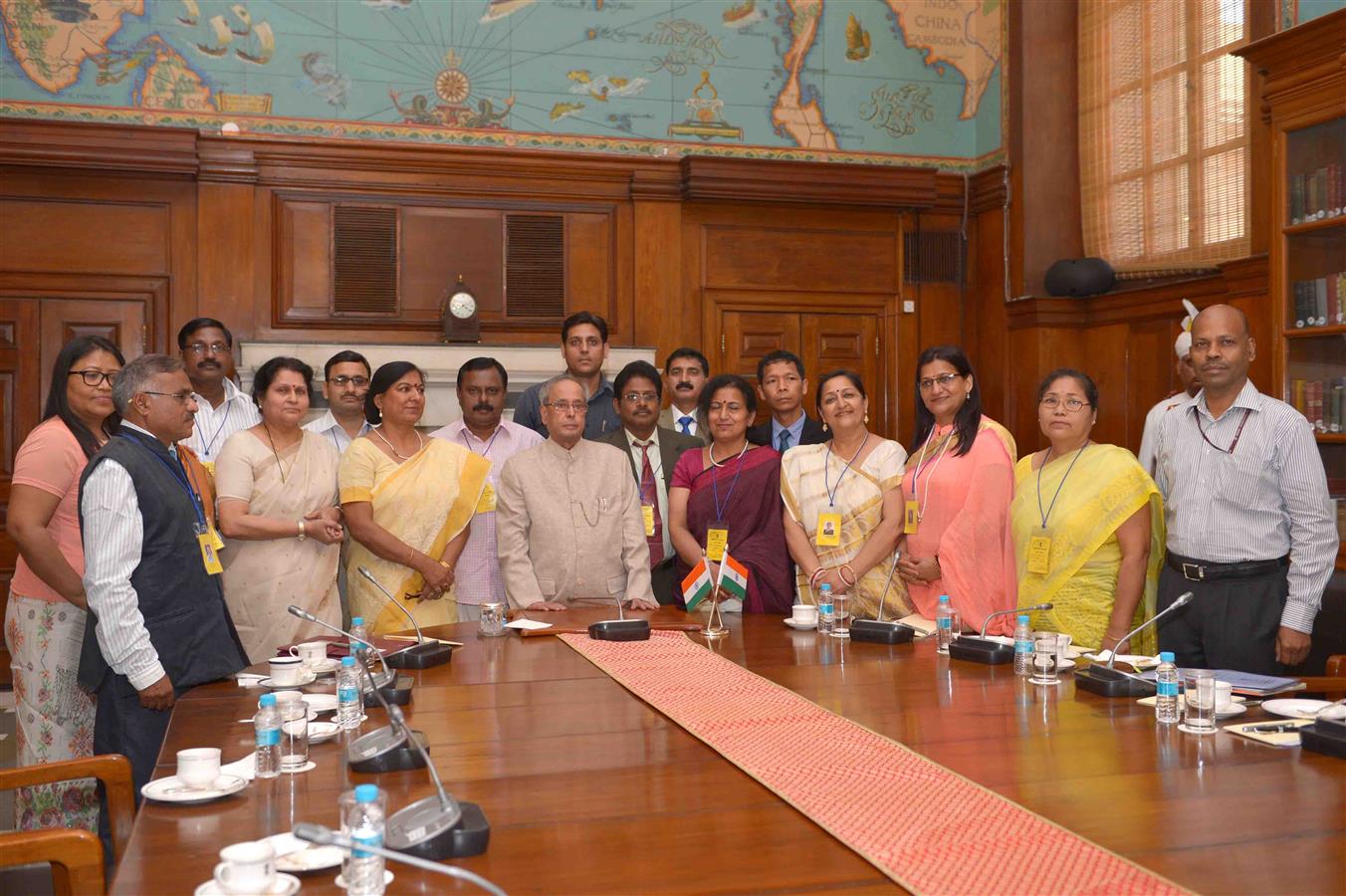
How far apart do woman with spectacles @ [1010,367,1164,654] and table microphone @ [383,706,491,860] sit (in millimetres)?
2208

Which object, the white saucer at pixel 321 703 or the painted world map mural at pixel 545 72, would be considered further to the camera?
the painted world map mural at pixel 545 72

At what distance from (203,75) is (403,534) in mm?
3687

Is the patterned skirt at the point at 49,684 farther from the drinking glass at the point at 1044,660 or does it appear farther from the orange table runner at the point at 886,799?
the drinking glass at the point at 1044,660

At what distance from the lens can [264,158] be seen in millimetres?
6348

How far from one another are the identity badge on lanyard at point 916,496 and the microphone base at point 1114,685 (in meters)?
1.27

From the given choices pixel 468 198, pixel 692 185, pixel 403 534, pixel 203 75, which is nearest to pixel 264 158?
pixel 203 75

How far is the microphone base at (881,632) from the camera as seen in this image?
3127 millimetres

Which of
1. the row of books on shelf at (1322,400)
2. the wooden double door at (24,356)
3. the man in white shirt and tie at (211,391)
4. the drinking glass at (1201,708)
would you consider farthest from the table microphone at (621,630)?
the wooden double door at (24,356)

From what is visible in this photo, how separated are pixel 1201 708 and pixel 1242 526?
142 cm

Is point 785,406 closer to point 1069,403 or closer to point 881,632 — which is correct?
point 1069,403

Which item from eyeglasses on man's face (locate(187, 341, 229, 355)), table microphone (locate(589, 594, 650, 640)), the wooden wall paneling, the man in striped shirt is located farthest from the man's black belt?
the wooden wall paneling

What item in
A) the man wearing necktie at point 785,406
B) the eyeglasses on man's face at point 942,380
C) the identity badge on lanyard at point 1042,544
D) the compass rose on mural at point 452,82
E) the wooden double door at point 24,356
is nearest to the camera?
the identity badge on lanyard at point 1042,544

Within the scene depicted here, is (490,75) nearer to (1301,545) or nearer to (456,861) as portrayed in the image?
(1301,545)

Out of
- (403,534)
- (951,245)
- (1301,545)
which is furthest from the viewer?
(951,245)
